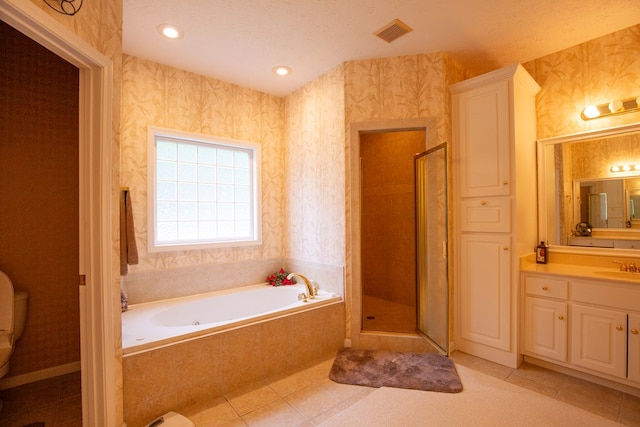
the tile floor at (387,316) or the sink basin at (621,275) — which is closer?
Answer: the sink basin at (621,275)

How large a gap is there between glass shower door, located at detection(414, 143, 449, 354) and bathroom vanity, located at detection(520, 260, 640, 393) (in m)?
0.62

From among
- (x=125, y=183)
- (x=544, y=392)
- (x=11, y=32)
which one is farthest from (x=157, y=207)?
(x=544, y=392)

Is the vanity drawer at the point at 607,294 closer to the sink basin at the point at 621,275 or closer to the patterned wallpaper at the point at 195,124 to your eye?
the sink basin at the point at 621,275

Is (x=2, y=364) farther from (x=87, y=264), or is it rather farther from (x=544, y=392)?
(x=544, y=392)

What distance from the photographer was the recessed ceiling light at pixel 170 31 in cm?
225

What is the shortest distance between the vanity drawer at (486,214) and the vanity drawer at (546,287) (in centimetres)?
44

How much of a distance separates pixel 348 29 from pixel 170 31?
1.41 m

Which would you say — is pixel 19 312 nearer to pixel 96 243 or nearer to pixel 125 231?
pixel 125 231

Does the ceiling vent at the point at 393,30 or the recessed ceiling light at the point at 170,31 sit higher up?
the recessed ceiling light at the point at 170,31

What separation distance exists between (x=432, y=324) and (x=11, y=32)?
161 inches

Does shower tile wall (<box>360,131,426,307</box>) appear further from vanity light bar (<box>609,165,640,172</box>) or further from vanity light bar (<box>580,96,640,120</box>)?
vanity light bar (<box>609,165,640,172</box>)

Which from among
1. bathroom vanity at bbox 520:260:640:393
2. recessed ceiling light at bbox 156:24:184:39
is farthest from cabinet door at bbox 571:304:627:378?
recessed ceiling light at bbox 156:24:184:39

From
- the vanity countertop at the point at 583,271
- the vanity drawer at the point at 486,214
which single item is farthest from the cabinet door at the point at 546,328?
the vanity drawer at the point at 486,214

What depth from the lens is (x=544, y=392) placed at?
206 centimetres
